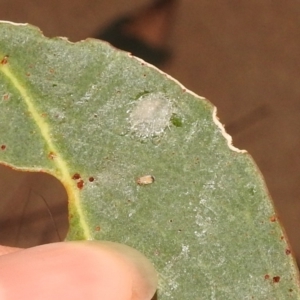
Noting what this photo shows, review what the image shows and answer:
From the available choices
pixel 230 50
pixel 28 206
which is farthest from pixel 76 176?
pixel 230 50

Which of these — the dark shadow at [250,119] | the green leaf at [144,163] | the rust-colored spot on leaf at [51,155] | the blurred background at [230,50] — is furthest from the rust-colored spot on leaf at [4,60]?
A: the dark shadow at [250,119]

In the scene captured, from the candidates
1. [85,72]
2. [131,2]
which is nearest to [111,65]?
[85,72]

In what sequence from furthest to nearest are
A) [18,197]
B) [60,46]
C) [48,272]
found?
[18,197] → [60,46] → [48,272]

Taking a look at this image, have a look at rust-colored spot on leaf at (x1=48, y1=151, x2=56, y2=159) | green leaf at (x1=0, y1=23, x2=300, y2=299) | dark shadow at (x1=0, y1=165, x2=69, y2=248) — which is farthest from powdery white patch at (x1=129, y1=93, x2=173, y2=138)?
dark shadow at (x1=0, y1=165, x2=69, y2=248)

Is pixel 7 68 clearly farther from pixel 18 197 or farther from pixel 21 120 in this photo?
pixel 18 197

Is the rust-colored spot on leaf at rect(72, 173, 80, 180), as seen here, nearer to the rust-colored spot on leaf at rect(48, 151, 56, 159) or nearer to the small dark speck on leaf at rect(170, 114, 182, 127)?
the rust-colored spot on leaf at rect(48, 151, 56, 159)

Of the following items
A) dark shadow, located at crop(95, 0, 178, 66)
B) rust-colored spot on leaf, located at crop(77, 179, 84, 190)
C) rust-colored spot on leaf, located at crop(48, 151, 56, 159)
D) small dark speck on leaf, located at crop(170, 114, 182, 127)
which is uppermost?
dark shadow, located at crop(95, 0, 178, 66)
